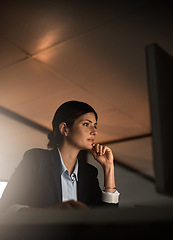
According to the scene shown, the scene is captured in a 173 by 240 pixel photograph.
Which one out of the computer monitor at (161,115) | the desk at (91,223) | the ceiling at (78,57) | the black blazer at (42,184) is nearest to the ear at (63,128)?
the black blazer at (42,184)

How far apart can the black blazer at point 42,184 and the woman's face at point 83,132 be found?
0.39 feet

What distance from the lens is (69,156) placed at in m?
1.44

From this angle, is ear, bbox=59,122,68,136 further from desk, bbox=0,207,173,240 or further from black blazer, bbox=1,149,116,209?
desk, bbox=0,207,173,240

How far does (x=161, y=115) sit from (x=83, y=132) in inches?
34.6

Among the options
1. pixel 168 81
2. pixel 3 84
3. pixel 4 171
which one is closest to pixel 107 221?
pixel 168 81

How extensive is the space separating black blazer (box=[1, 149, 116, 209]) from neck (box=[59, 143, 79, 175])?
0.05 meters

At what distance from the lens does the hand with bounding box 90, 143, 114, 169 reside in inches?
61.4

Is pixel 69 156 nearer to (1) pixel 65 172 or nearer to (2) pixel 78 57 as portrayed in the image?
(1) pixel 65 172

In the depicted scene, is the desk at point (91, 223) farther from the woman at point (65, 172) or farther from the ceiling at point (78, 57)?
the ceiling at point (78, 57)

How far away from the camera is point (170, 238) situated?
17.5 inches

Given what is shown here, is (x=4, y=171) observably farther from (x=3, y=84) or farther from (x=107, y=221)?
(x=107, y=221)

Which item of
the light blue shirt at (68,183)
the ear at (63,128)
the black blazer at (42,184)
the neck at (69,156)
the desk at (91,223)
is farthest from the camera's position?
the ear at (63,128)

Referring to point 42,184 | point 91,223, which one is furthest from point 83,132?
point 91,223

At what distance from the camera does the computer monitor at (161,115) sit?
60cm
